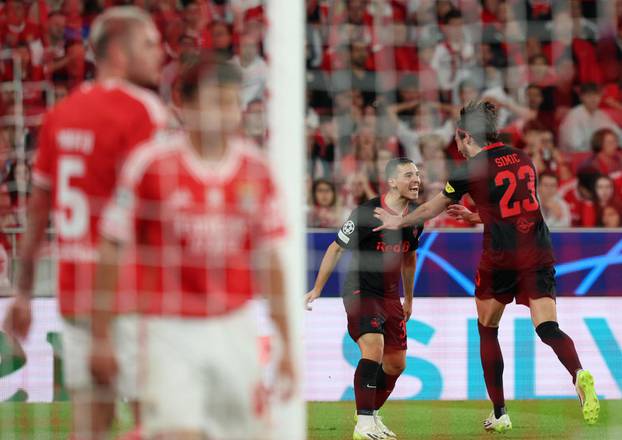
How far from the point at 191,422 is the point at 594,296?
653 cm

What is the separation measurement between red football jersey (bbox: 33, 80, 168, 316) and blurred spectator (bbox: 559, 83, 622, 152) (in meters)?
6.63

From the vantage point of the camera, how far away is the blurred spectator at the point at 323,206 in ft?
31.5

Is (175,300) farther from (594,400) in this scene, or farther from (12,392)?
(12,392)

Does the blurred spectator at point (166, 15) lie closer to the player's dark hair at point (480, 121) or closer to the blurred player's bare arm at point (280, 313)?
the player's dark hair at point (480, 121)

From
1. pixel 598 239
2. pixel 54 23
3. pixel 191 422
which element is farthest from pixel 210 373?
pixel 54 23

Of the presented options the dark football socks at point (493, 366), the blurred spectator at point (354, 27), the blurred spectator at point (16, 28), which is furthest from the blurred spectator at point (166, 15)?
the dark football socks at point (493, 366)

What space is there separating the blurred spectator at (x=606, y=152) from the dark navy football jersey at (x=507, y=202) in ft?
7.38

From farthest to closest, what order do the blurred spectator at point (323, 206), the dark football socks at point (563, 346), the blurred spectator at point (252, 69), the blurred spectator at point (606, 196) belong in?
the blurred spectator at point (606, 196) → the blurred spectator at point (323, 206) → the blurred spectator at point (252, 69) → the dark football socks at point (563, 346)

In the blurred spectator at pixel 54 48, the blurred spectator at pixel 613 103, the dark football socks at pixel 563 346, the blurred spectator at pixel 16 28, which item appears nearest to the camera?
the dark football socks at pixel 563 346

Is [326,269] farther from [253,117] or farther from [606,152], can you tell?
[606,152]

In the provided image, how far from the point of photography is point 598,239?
969cm

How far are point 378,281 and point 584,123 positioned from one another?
3.31 metres

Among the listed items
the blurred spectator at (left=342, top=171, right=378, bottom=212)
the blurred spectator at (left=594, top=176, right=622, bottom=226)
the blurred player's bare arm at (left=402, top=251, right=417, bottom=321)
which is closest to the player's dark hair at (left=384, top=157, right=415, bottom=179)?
the blurred player's bare arm at (left=402, top=251, right=417, bottom=321)

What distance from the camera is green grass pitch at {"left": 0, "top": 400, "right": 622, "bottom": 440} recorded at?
8047mm
